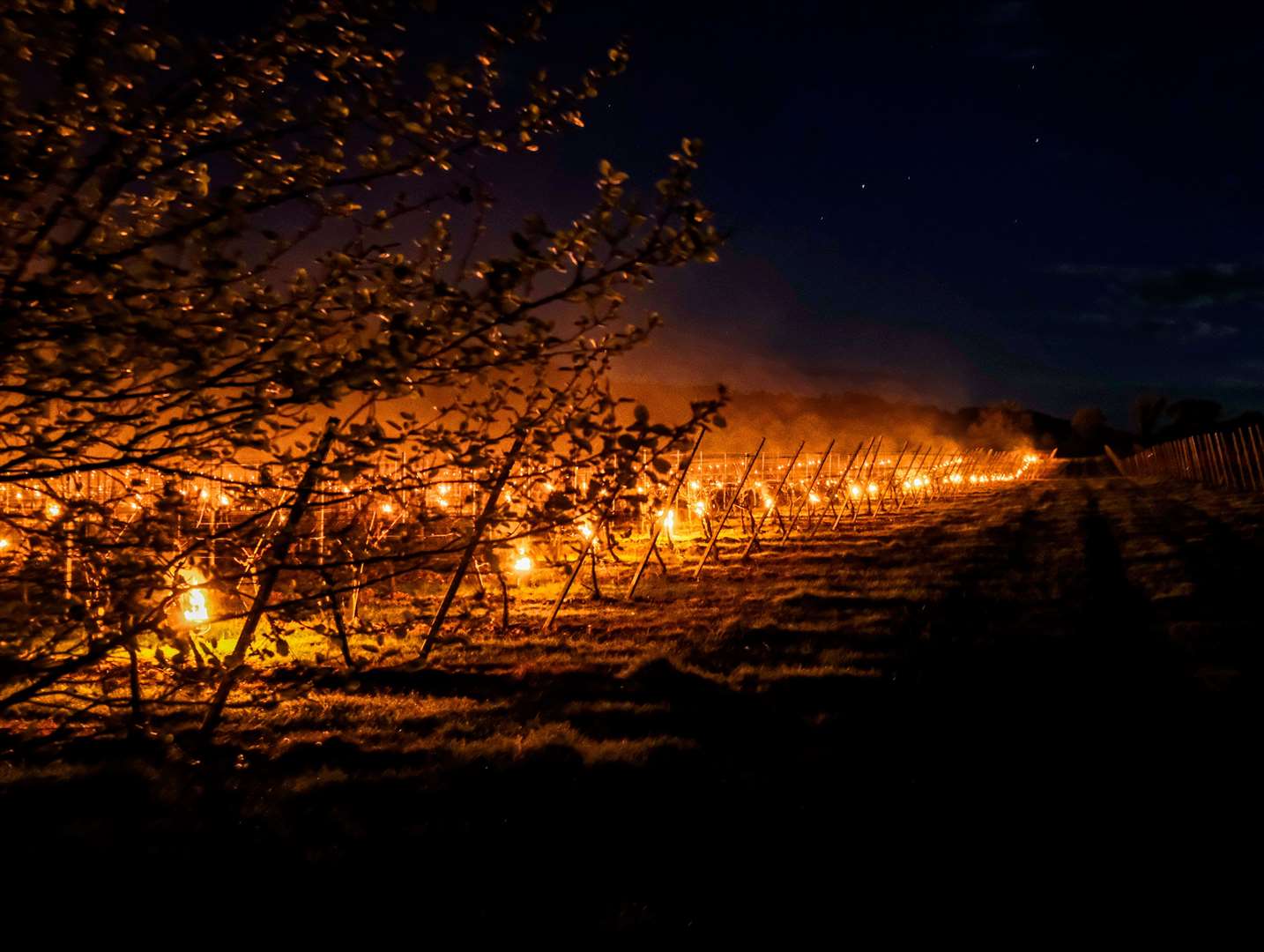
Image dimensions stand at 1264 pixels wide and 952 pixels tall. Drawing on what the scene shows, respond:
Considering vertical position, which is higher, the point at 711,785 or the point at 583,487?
the point at 583,487

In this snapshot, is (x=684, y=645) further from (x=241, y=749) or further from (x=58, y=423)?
(x=58, y=423)

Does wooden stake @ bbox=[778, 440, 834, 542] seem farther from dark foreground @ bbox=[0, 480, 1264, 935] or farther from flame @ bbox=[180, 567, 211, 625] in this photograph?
flame @ bbox=[180, 567, 211, 625]

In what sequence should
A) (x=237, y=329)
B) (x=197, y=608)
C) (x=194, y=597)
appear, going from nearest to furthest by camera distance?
(x=237, y=329) < (x=194, y=597) < (x=197, y=608)

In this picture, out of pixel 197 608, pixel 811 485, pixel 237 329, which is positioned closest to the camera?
pixel 237 329

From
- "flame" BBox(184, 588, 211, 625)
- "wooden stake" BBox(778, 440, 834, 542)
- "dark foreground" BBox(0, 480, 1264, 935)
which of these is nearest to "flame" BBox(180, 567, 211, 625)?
"flame" BBox(184, 588, 211, 625)

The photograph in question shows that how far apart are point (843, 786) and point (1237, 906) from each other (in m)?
1.62

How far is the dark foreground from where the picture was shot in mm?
3170

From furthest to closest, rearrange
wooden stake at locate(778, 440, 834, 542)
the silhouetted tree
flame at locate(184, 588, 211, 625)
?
1. wooden stake at locate(778, 440, 834, 542)
2. flame at locate(184, 588, 211, 625)
3. the silhouetted tree

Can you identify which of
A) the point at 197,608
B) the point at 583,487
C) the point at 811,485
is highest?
the point at 811,485

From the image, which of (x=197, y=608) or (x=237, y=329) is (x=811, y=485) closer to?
(x=197, y=608)

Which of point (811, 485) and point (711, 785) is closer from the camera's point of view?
point (711, 785)

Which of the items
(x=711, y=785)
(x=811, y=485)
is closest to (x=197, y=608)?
(x=711, y=785)

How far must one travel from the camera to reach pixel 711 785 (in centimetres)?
419

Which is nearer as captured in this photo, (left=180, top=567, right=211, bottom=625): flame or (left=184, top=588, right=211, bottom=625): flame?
(left=180, top=567, right=211, bottom=625): flame
